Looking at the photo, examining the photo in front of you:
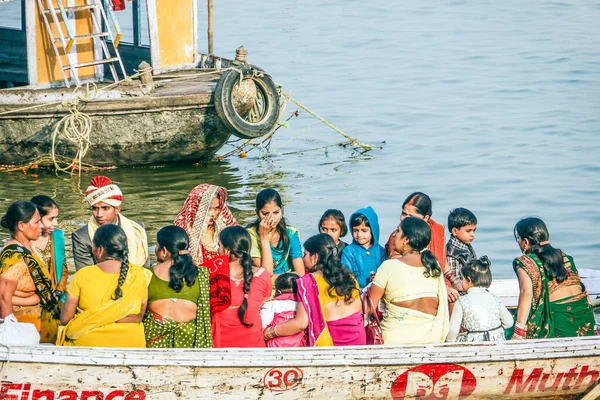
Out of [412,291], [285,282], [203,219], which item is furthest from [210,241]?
[412,291]

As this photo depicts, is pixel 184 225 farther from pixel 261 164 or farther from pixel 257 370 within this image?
pixel 261 164

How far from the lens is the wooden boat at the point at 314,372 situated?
5777 millimetres

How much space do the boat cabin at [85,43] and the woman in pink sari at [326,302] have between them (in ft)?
24.0

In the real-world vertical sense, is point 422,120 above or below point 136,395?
below

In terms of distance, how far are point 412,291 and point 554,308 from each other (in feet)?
3.65

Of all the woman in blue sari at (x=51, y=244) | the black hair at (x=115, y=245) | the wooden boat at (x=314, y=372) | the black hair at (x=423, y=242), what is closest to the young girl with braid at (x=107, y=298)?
the black hair at (x=115, y=245)

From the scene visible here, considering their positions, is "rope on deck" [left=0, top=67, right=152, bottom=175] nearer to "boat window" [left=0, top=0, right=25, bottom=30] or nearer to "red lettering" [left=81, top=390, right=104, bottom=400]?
"red lettering" [left=81, top=390, right=104, bottom=400]

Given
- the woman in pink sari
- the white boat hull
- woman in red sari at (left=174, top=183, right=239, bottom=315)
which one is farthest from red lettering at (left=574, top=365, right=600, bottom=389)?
woman in red sari at (left=174, top=183, right=239, bottom=315)

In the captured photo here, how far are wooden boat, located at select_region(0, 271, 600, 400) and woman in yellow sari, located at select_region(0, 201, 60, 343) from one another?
499mm

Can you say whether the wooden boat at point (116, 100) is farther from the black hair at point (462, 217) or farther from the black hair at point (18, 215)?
the black hair at point (18, 215)

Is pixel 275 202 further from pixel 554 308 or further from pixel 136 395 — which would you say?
pixel 554 308

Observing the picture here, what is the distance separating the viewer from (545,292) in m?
6.43

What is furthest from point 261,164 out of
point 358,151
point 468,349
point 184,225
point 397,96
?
point 468,349

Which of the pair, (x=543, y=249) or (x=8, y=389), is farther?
(x=543, y=249)
